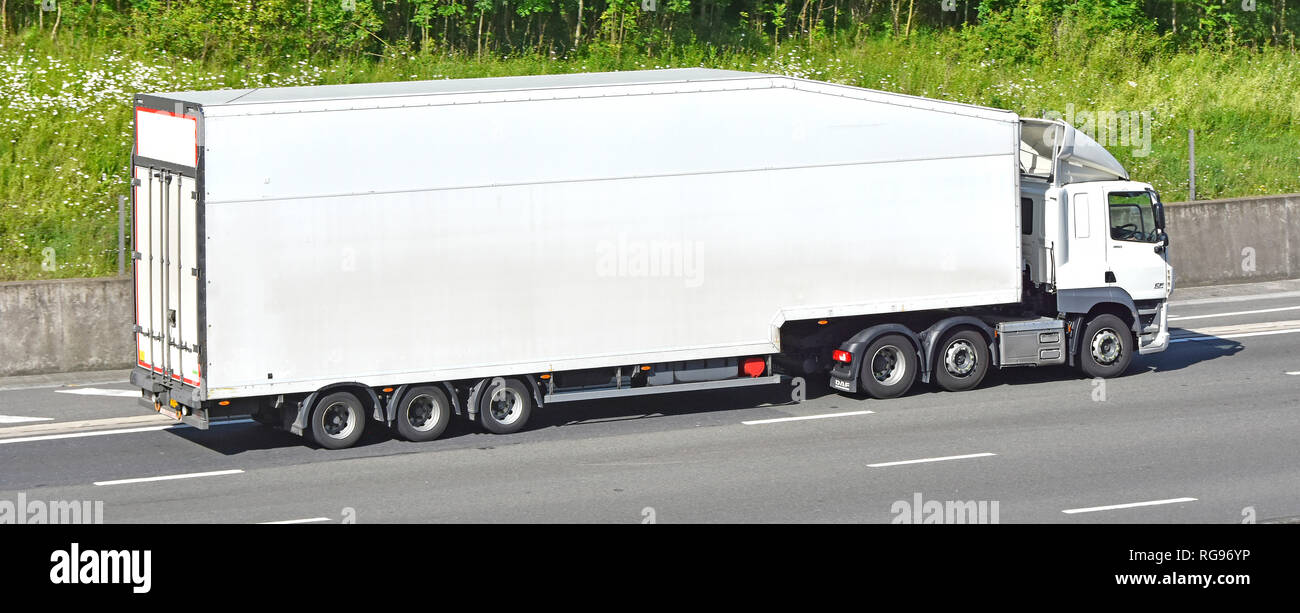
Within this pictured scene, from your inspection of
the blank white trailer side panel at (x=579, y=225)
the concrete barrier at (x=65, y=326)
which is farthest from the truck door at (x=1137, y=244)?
the concrete barrier at (x=65, y=326)

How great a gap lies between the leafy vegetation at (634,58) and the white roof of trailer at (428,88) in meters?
7.17

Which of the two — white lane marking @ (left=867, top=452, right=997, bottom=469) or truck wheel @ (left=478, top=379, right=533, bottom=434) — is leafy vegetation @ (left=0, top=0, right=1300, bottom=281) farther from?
white lane marking @ (left=867, top=452, right=997, bottom=469)

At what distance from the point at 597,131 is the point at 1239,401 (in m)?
7.79

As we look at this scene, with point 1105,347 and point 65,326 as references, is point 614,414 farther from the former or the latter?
point 65,326

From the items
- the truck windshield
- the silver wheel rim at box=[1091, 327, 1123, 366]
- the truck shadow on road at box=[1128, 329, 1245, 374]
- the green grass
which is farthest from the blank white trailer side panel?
the green grass

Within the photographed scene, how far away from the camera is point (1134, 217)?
18938mm

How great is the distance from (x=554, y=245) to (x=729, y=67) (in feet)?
50.9

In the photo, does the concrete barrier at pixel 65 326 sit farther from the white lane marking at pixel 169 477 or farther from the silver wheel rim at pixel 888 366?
the silver wheel rim at pixel 888 366

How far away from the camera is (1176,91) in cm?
3288

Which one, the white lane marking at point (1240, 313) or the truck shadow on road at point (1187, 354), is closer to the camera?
the truck shadow on road at point (1187, 354)

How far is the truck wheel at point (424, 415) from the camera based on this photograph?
618 inches

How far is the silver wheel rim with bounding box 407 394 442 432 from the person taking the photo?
622 inches

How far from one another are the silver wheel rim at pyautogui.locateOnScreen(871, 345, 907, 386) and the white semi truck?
0.03 meters

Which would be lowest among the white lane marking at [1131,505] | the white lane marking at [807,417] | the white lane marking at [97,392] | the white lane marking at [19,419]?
the white lane marking at [1131,505]
